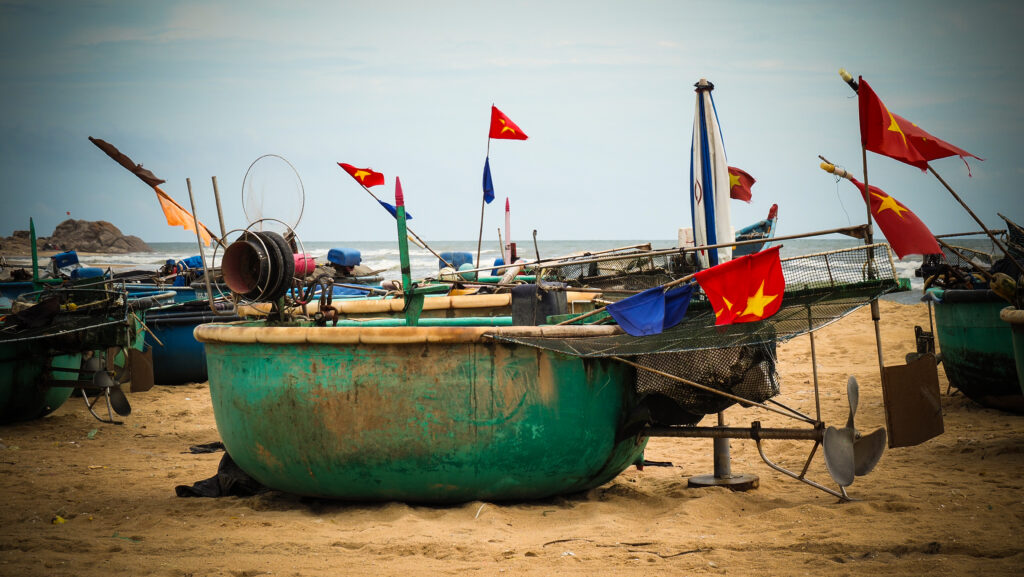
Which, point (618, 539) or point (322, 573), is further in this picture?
point (618, 539)

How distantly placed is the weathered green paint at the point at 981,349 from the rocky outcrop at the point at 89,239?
Answer: 2383 inches

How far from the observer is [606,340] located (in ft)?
15.3

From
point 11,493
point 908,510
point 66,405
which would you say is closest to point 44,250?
point 66,405

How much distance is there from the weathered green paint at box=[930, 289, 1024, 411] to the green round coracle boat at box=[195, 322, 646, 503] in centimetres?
442

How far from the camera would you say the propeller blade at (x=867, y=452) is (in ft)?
16.2

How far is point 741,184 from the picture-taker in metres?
7.29

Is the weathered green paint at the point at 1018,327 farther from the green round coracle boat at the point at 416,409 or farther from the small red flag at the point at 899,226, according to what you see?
the green round coracle boat at the point at 416,409

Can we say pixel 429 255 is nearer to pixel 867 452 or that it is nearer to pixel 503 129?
pixel 503 129

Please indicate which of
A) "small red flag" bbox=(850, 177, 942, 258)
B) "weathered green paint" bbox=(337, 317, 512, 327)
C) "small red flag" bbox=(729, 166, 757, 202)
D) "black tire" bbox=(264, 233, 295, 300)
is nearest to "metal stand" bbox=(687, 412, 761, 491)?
"small red flag" bbox=(850, 177, 942, 258)

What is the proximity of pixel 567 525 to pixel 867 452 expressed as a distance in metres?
1.90

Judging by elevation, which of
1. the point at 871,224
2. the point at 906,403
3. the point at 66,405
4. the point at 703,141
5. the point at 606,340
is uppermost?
the point at 703,141

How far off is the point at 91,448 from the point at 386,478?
12.5 feet

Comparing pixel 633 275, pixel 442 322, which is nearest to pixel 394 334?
pixel 442 322

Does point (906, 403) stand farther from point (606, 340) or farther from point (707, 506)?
point (606, 340)
